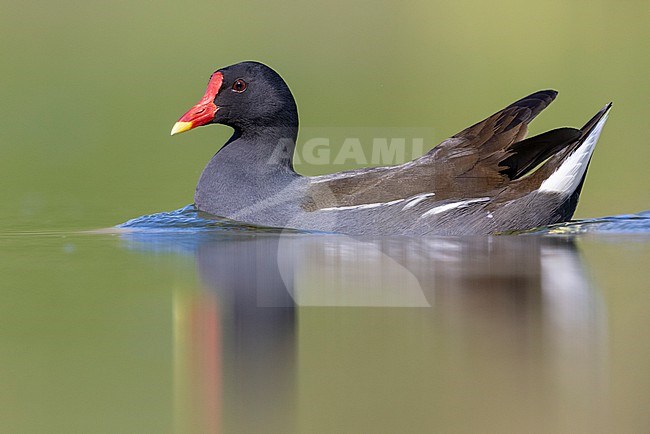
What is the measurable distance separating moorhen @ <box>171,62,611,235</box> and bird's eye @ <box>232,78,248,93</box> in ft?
0.32

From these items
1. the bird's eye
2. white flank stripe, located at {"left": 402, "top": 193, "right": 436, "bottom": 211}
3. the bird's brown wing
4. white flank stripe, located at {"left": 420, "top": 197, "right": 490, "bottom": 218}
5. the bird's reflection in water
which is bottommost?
the bird's reflection in water

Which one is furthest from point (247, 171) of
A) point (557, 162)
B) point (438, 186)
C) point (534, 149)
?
point (557, 162)

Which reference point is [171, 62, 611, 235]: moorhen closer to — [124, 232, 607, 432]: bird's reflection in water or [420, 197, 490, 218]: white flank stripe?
[420, 197, 490, 218]: white flank stripe

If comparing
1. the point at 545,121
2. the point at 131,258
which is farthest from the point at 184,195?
the point at 545,121

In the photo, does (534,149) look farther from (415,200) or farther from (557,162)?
(415,200)

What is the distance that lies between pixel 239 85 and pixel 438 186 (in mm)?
1749

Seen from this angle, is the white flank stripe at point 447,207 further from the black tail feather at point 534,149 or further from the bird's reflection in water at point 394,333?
the bird's reflection in water at point 394,333

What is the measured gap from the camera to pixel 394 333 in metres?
4.81

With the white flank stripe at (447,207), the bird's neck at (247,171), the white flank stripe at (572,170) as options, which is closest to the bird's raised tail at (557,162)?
the white flank stripe at (572,170)

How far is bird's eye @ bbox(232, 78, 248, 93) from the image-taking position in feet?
27.7

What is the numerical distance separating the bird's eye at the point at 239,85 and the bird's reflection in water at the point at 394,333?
1.82 m

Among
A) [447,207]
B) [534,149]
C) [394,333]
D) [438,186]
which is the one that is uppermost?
[534,149]

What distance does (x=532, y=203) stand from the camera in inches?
309

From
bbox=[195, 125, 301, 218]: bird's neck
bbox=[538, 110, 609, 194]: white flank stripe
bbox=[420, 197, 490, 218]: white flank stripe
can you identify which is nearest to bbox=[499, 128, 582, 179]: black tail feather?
bbox=[538, 110, 609, 194]: white flank stripe
